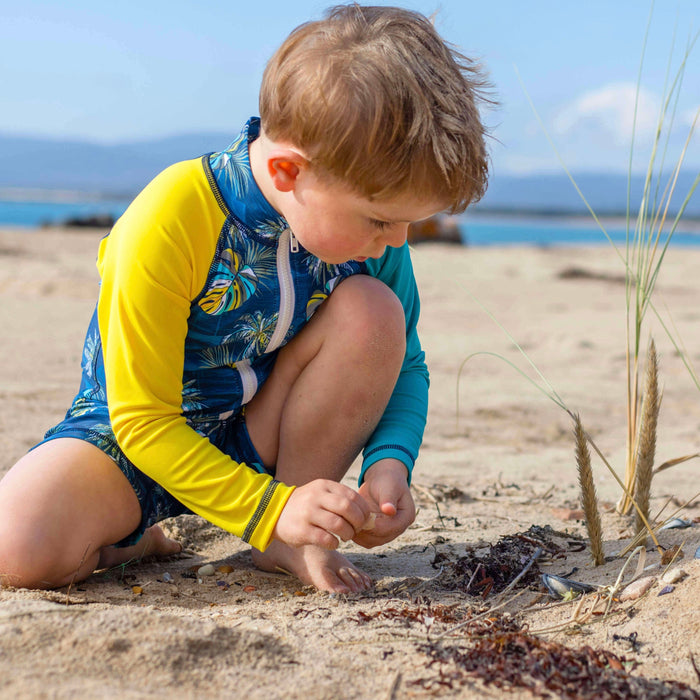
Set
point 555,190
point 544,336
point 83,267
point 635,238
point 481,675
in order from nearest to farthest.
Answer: point 481,675 < point 635,238 < point 544,336 < point 83,267 < point 555,190

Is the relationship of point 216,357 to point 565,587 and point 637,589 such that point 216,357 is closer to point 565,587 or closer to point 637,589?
point 565,587

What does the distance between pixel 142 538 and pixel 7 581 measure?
15.2 inches

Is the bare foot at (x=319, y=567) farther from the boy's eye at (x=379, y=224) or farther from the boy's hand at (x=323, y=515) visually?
the boy's eye at (x=379, y=224)

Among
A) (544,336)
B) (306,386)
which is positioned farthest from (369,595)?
(544,336)

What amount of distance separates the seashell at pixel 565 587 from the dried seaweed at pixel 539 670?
1.04 ft

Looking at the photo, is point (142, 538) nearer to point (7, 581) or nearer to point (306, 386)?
point (7, 581)

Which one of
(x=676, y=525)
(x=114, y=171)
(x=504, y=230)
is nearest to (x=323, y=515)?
(x=676, y=525)

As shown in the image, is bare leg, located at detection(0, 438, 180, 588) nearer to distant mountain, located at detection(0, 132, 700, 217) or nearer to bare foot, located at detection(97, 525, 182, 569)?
bare foot, located at detection(97, 525, 182, 569)

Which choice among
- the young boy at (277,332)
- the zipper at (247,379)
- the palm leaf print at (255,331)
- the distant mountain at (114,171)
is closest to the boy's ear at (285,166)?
the young boy at (277,332)

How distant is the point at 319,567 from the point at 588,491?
0.64 m

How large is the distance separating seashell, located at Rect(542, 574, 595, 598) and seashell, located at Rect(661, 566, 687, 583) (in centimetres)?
15

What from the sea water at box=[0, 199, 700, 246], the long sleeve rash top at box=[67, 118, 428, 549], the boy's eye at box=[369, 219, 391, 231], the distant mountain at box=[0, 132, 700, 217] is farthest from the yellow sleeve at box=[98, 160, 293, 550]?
the distant mountain at box=[0, 132, 700, 217]

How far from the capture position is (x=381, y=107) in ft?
5.10

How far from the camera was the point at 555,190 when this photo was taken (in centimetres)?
14712
